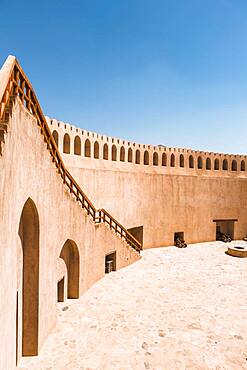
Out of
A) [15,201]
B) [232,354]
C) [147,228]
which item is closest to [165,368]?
[232,354]

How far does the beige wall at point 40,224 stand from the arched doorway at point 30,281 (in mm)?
141

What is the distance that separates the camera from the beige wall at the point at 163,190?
48.4 ft

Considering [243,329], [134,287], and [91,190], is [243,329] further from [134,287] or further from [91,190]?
[91,190]

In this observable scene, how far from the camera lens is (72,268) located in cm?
980

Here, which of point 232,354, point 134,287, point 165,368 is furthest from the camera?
point 134,287

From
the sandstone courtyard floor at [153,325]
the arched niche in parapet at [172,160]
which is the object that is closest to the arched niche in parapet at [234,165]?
the arched niche in parapet at [172,160]

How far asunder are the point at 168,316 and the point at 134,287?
2709mm

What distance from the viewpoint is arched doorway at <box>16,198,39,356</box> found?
6371 mm

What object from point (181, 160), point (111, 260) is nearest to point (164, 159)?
point (181, 160)

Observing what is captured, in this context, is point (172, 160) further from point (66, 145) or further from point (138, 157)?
point (66, 145)

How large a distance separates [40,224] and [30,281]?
5.09ft

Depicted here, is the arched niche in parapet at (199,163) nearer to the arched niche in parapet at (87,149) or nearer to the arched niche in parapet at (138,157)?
the arched niche in parapet at (138,157)

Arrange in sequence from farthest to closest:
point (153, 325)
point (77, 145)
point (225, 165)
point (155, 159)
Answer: point (225, 165) < point (155, 159) < point (77, 145) < point (153, 325)

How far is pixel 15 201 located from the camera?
15.7ft
